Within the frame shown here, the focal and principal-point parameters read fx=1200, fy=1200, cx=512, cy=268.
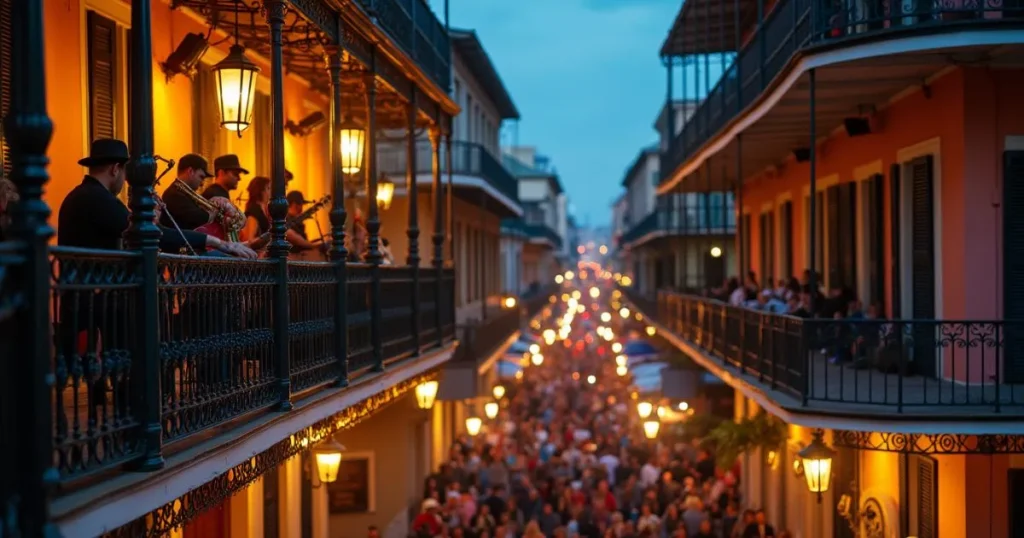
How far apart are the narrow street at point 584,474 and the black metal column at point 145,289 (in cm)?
1053

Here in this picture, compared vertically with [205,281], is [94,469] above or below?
below

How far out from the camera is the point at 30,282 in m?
4.49

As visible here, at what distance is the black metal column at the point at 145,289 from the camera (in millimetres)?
5672

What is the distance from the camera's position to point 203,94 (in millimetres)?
11969

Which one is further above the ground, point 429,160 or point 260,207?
point 429,160

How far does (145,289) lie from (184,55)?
5.66m

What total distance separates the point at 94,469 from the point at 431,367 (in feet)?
31.6

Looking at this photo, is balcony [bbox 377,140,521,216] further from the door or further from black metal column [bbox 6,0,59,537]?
black metal column [bbox 6,0,59,537]

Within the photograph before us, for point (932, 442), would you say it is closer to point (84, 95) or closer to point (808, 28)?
point (808, 28)

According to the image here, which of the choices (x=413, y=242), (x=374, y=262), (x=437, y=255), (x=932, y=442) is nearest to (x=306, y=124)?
(x=437, y=255)

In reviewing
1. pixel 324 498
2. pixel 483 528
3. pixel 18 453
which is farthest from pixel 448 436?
pixel 18 453

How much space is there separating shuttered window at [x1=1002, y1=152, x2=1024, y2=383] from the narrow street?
4752 millimetres

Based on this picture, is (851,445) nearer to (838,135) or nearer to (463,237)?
(838,135)

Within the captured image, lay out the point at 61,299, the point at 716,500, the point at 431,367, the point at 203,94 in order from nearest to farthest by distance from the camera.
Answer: the point at 61,299 → the point at 203,94 → the point at 431,367 → the point at 716,500
